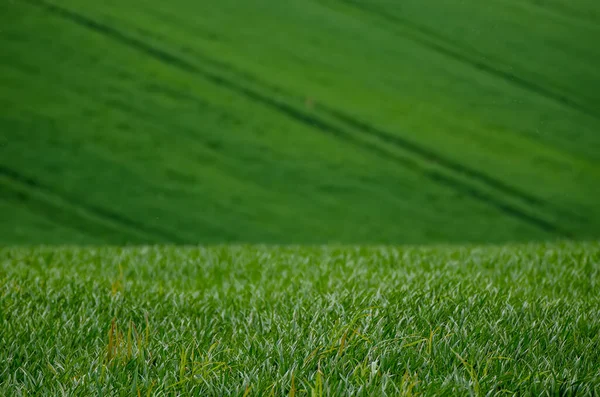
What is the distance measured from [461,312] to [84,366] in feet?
7.48

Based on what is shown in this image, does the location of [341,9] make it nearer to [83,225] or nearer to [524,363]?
[83,225]

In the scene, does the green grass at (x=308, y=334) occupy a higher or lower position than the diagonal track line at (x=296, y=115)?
higher

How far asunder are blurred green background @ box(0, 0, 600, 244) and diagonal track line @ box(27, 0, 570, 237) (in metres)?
0.08

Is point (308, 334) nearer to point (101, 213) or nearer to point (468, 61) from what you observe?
point (101, 213)

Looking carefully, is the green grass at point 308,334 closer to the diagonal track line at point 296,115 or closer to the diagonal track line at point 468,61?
the diagonal track line at point 296,115

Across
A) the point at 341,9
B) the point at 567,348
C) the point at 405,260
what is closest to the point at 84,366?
the point at 567,348

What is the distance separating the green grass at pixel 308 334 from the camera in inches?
106

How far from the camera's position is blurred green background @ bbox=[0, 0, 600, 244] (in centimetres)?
1881

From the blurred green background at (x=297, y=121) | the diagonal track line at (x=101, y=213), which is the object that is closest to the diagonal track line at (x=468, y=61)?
the blurred green background at (x=297, y=121)

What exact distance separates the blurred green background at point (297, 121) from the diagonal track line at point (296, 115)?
76mm

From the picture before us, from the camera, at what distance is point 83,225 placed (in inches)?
704

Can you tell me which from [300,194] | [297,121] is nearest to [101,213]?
[300,194]

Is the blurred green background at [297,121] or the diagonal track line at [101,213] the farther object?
the blurred green background at [297,121]

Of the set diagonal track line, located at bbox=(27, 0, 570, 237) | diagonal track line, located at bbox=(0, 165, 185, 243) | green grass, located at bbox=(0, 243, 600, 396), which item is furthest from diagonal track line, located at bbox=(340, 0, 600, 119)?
green grass, located at bbox=(0, 243, 600, 396)
